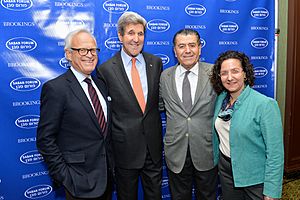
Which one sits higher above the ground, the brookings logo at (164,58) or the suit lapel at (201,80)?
the brookings logo at (164,58)

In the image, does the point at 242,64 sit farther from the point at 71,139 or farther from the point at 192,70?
the point at 71,139

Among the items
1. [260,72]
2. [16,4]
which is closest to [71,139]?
[16,4]

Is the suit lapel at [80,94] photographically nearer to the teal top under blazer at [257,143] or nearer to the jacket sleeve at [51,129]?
the jacket sleeve at [51,129]

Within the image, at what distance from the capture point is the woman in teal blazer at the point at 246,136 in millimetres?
1673

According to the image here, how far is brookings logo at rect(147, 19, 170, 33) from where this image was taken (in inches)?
104

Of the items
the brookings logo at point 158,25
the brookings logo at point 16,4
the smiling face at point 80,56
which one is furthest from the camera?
the brookings logo at point 158,25

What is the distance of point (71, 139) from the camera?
5.55ft

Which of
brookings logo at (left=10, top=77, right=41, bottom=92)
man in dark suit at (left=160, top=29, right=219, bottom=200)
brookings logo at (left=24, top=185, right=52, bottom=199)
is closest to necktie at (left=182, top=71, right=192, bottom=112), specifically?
man in dark suit at (left=160, top=29, right=219, bottom=200)

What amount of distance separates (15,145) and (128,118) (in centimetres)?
101

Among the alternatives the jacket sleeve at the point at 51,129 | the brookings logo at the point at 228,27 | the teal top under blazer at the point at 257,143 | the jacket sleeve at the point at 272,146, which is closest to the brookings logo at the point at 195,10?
the brookings logo at the point at 228,27

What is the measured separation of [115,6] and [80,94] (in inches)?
45.6

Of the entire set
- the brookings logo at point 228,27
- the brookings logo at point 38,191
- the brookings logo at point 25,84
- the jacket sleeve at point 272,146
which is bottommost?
the brookings logo at point 38,191

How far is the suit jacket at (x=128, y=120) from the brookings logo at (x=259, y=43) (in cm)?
146

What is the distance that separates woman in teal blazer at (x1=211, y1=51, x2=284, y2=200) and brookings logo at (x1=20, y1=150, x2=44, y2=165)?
151cm
